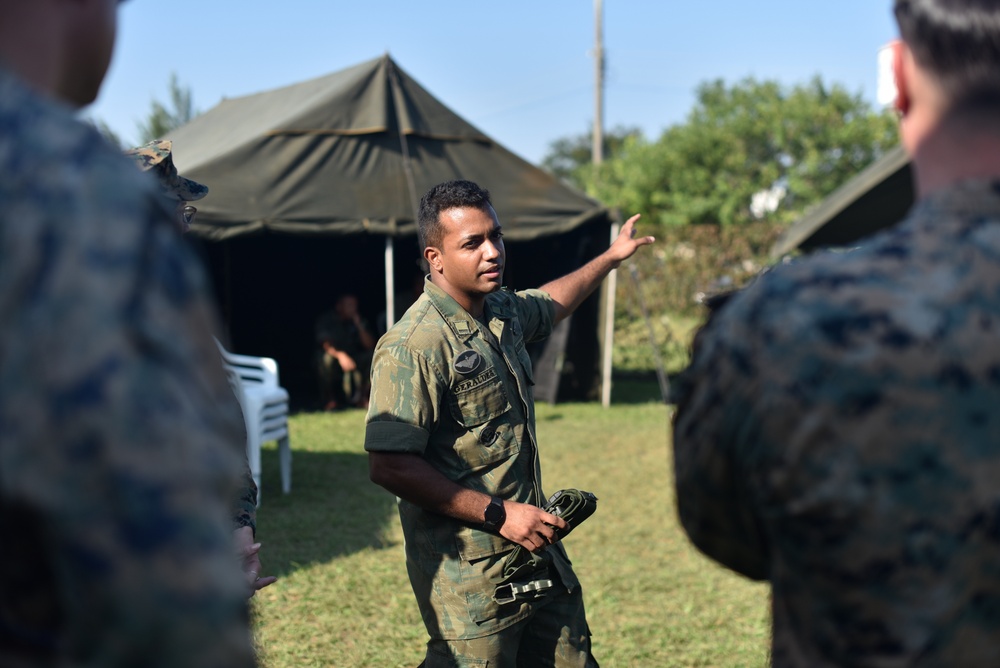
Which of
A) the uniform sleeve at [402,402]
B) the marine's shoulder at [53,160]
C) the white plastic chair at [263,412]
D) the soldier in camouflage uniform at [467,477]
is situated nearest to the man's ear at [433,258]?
the soldier in camouflage uniform at [467,477]

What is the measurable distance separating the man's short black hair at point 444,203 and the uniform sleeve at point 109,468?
8.31 ft

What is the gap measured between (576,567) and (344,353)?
7.11m

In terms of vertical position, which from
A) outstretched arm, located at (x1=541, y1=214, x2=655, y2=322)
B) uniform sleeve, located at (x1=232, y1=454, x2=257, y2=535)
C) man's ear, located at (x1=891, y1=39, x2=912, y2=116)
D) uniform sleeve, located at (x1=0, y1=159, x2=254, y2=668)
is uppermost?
man's ear, located at (x1=891, y1=39, x2=912, y2=116)

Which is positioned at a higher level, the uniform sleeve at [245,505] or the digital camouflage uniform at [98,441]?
the digital camouflage uniform at [98,441]

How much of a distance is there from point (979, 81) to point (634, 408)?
1149 cm

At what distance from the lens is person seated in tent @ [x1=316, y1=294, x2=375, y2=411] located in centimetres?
1288

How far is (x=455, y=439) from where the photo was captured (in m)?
3.13

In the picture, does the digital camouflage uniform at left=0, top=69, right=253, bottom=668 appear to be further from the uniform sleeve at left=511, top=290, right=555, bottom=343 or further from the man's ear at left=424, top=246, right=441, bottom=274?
the uniform sleeve at left=511, top=290, right=555, bottom=343

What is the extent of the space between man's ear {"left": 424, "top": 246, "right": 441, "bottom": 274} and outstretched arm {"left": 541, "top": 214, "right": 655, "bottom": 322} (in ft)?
1.66

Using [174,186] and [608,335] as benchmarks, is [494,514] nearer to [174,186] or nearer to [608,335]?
[174,186]

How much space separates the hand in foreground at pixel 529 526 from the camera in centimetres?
304

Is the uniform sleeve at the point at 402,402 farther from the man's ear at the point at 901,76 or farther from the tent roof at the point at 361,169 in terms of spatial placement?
the tent roof at the point at 361,169

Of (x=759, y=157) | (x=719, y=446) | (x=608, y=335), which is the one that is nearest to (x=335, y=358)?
(x=608, y=335)

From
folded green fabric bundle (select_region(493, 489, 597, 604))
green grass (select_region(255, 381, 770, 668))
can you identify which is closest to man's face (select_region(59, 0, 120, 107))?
folded green fabric bundle (select_region(493, 489, 597, 604))
